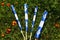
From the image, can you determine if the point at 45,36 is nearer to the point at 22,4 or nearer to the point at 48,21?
the point at 48,21

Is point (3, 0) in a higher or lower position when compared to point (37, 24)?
higher

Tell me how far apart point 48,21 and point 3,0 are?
4.99ft

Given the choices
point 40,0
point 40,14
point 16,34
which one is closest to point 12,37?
point 16,34

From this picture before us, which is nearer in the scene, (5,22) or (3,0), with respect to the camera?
(5,22)

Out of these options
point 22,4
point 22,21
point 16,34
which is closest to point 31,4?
point 22,4

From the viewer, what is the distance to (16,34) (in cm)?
515

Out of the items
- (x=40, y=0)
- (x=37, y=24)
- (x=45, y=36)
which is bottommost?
(x=45, y=36)

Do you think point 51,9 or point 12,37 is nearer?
point 12,37

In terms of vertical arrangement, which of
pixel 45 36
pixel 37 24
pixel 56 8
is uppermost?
pixel 56 8

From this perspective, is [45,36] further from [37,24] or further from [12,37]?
[12,37]

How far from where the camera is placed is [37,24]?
5.30 m

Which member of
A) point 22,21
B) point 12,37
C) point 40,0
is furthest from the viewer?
point 40,0

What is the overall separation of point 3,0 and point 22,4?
0.61 meters

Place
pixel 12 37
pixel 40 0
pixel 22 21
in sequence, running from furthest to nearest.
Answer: pixel 40 0 → pixel 22 21 → pixel 12 37
